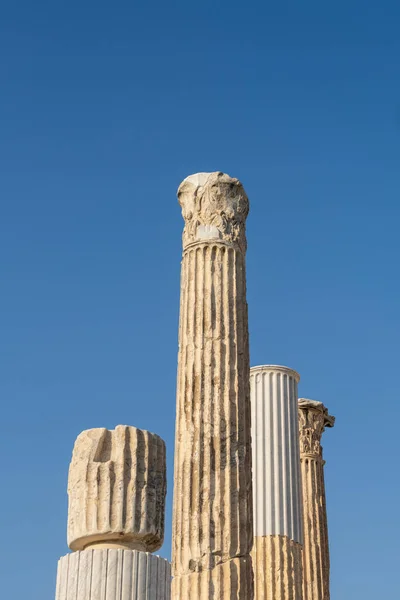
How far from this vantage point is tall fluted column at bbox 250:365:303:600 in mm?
17562

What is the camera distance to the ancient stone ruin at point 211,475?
7719 millimetres

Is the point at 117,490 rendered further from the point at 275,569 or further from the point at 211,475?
the point at 275,569

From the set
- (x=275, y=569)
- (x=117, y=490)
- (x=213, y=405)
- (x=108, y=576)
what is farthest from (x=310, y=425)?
(x=108, y=576)

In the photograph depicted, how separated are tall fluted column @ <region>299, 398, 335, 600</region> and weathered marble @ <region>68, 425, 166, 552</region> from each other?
13840 millimetres

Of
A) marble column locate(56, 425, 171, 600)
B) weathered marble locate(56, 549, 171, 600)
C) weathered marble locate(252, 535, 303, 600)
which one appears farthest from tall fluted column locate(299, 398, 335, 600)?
weathered marble locate(56, 549, 171, 600)

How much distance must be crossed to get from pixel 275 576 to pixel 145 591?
10.7 meters

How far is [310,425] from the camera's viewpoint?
23109 mm

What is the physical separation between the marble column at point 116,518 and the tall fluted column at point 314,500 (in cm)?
1382

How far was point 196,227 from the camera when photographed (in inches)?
577

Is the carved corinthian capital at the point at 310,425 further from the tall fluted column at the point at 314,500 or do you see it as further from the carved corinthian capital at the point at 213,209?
the carved corinthian capital at the point at 213,209

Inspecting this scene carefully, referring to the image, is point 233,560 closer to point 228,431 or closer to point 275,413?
point 228,431

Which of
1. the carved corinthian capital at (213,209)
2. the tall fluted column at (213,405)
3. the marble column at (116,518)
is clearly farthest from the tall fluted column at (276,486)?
the marble column at (116,518)

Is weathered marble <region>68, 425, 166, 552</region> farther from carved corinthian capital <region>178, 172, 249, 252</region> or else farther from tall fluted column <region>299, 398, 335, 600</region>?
tall fluted column <region>299, 398, 335, 600</region>

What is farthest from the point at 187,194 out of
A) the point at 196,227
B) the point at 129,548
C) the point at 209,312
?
the point at 129,548
